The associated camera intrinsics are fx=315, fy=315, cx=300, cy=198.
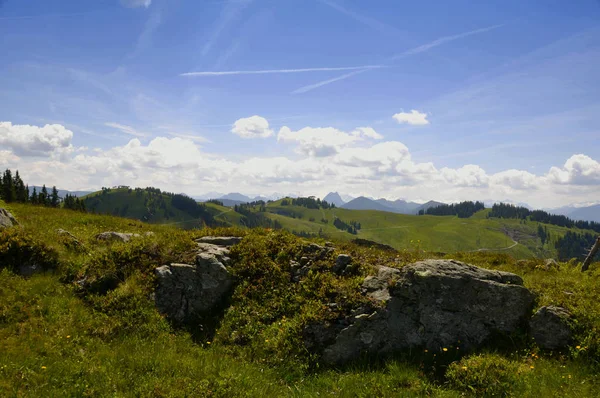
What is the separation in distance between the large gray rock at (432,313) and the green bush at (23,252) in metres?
12.1

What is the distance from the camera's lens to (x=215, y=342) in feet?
35.5

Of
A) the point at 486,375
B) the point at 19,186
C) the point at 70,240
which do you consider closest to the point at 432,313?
the point at 486,375

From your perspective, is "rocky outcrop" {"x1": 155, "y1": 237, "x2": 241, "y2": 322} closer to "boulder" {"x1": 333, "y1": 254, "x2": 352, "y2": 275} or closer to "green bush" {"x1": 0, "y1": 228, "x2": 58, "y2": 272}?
"boulder" {"x1": 333, "y1": 254, "x2": 352, "y2": 275}

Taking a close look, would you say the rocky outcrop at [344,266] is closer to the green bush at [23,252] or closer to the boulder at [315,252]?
the boulder at [315,252]

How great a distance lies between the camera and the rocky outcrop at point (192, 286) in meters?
12.1

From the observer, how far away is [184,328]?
11445 mm

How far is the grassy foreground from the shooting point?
8430mm

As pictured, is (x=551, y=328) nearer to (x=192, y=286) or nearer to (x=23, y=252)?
(x=192, y=286)

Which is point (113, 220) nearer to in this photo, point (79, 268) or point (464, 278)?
point (79, 268)

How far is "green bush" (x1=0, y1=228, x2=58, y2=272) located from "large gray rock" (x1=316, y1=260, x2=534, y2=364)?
39.7 ft

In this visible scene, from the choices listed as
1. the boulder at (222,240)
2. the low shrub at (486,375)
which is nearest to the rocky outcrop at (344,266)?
the low shrub at (486,375)

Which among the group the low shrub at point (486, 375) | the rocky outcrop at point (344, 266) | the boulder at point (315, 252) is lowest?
the low shrub at point (486, 375)

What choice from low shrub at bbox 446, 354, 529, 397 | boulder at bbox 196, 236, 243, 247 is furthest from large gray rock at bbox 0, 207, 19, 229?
low shrub at bbox 446, 354, 529, 397

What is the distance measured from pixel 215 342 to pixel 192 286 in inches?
107
